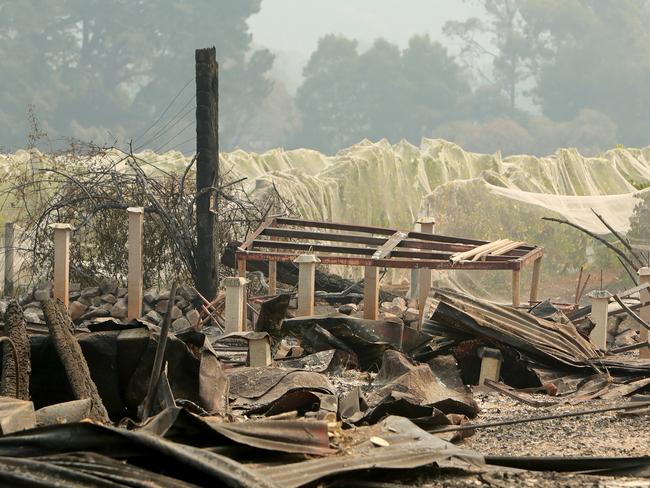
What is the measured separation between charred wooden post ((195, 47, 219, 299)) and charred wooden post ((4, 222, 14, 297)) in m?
3.34

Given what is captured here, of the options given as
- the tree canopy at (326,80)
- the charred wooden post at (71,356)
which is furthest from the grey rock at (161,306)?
the tree canopy at (326,80)

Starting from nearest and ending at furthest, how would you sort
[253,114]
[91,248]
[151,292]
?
[151,292]
[91,248]
[253,114]

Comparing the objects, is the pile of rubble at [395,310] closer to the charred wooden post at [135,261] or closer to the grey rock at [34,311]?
the charred wooden post at [135,261]

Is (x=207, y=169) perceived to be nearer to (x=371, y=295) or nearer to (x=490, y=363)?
(x=371, y=295)

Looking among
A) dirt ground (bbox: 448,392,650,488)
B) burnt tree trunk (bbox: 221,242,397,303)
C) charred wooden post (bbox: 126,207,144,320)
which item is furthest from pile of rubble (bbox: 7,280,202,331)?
dirt ground (bbox: 448,392,650,488)

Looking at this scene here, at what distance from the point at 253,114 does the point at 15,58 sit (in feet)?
56.5

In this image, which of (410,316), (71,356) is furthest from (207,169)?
(71,356)

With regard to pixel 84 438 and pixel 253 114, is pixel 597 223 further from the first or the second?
pixel 253 114

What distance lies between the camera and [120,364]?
7227 millimetres

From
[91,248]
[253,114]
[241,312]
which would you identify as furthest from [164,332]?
[253,114]

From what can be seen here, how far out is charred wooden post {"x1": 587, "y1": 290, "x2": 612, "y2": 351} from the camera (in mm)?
11484

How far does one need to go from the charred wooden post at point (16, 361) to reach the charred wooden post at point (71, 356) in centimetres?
22

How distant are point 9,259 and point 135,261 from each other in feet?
15.5

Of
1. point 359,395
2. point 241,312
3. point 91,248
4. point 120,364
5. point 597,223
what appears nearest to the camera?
point 120,364
